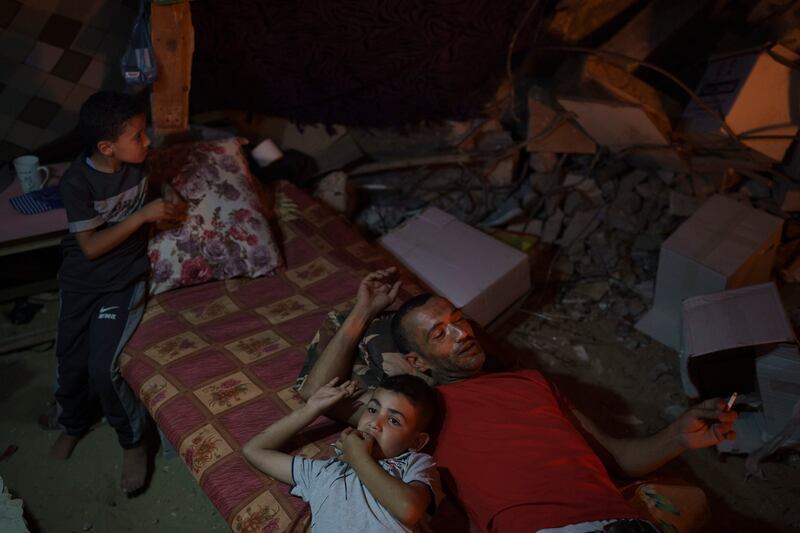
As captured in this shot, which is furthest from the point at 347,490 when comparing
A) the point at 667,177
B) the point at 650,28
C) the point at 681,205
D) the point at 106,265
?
the point at 650,28

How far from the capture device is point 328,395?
206 centimetres

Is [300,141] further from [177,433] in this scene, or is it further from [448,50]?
[177,433]

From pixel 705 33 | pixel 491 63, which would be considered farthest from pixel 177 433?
pixel 705 33

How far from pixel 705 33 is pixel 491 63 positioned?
149cm

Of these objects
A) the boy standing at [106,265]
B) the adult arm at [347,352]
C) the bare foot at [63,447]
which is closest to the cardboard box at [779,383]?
the adult arm at [347,352]

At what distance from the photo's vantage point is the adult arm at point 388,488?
5.65ft

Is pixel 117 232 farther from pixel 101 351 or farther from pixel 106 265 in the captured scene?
pixel 101 351

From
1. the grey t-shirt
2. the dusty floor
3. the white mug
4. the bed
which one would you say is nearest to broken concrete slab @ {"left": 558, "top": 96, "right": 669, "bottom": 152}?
the dusty floor

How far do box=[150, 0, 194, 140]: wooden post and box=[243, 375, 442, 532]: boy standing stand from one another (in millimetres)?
1553

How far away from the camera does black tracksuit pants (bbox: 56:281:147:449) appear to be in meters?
2.60

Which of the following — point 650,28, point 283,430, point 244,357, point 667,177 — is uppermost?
point 650,28

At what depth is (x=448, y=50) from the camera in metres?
3.69

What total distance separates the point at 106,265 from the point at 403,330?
129cm

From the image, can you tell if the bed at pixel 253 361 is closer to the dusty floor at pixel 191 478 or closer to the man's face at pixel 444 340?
the man's face at pixel 444 340
